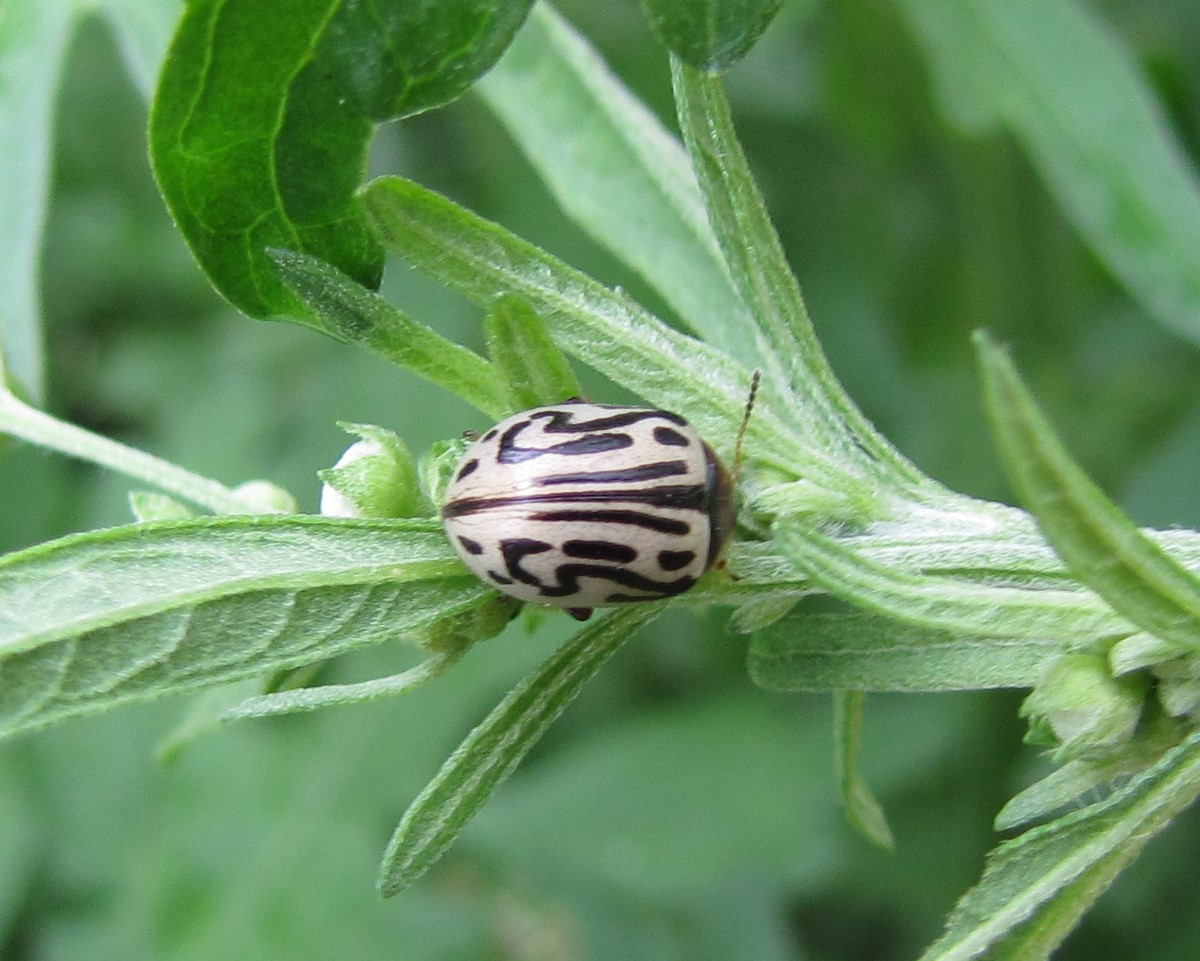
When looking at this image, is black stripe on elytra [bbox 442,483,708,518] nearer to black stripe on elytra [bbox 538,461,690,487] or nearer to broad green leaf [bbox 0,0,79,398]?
black stripe on elytra [bbox 538,461,690,487]

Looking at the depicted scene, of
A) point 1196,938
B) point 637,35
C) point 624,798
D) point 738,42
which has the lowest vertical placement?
point 1196,938

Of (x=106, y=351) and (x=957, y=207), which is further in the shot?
(x=106, y=351)

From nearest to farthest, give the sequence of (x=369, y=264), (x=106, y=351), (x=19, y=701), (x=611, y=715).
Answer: (x=19, y=701) < (x=369, y=264) < (x=611, y=715) < (x=106, y=351)

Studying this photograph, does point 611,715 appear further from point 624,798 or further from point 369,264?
point 369,264

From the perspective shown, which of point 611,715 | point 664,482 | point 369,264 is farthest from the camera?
point 611,715

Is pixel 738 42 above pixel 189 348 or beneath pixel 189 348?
beneath

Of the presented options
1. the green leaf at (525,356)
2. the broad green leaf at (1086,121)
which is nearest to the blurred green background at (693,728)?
A: the broad green leaf at (1086,121)

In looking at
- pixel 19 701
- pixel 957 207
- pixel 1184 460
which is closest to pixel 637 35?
pixel 957 207
